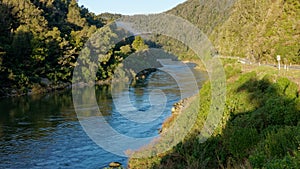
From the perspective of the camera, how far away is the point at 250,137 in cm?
1152

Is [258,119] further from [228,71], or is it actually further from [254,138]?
[228,71]

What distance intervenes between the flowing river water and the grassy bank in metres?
3.99

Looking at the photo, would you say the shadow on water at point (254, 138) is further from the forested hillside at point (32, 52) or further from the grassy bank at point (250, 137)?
the forested hillside at point (32, 52)

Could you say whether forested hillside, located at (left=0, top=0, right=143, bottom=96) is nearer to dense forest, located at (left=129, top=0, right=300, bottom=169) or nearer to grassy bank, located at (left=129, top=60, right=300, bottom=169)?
dense forest, located at (left=129, top=0, right=300, bottom=169)

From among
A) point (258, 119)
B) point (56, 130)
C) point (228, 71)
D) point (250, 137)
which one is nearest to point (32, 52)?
point (56, 130)

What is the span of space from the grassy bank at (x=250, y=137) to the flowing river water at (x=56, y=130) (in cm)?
399

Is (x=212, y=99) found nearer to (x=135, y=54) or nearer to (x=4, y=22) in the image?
(x=4, y=22)

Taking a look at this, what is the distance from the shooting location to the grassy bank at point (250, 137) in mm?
8547

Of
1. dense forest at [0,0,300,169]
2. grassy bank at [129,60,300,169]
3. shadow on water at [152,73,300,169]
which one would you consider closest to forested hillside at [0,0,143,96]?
dense forest at [0,0,300,169]

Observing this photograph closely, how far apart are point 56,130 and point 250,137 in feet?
62.5

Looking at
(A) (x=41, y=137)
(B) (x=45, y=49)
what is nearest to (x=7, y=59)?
(B) (x=45, y=49)

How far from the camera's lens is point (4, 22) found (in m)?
56.4

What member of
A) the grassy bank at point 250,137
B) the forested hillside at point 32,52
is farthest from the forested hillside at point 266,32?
the forested hillside at point 32,52

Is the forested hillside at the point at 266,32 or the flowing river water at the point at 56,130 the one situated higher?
the forested hillside at the point at 266,32
